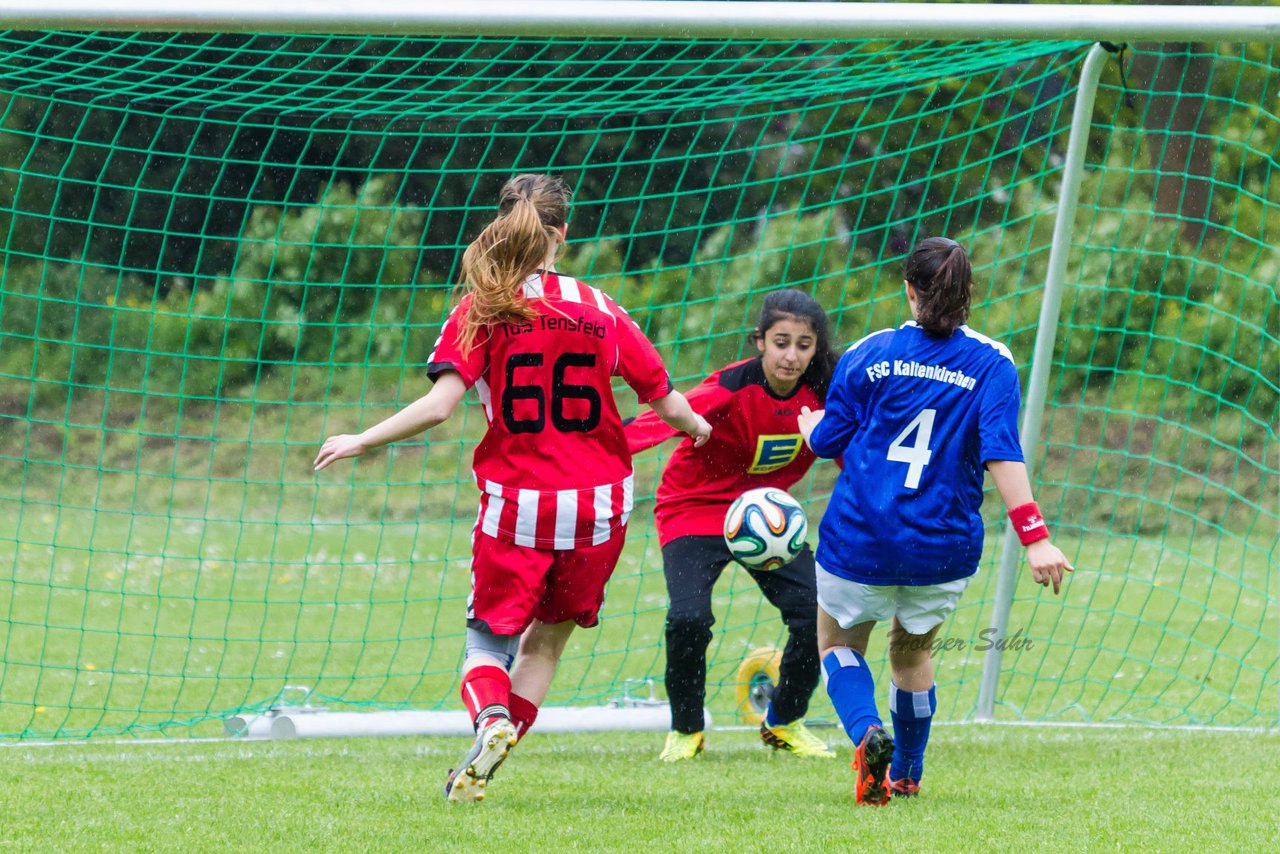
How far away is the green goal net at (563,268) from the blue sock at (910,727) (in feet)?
5.21

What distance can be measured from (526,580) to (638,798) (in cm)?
69

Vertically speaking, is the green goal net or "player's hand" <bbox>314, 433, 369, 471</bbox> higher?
"player's hand" <bbox>314, 433, 369, 471</bbox>

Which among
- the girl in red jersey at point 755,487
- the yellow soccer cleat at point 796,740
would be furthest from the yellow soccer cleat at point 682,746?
the yellow soccer cleat at point 796,740

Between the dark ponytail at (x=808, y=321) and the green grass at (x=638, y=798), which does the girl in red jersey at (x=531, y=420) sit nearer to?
the green grass at (x=638, y=798)

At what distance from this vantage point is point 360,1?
3.81 m

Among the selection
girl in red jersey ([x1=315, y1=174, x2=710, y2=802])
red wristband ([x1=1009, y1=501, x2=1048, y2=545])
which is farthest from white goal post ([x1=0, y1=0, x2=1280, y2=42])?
red wristband ([x1=1009, y1=501, x2=1048, y2=545])

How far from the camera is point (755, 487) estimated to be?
15.7 feet

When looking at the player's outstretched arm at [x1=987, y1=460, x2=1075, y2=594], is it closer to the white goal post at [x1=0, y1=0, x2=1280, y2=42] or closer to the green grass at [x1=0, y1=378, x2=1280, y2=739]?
the white goal post at [x1=0, y1=0, x2=1280, y2=42]

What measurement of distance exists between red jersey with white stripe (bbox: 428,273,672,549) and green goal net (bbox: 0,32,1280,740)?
171 cm

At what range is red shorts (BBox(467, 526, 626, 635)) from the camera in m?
3.69

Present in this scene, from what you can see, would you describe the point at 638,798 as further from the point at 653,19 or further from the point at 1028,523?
the point at 653,19

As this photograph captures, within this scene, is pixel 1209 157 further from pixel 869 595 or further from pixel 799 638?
pixel 869 595

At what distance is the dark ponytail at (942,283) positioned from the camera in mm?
3592

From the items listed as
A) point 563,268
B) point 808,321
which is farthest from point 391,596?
point 808,321
